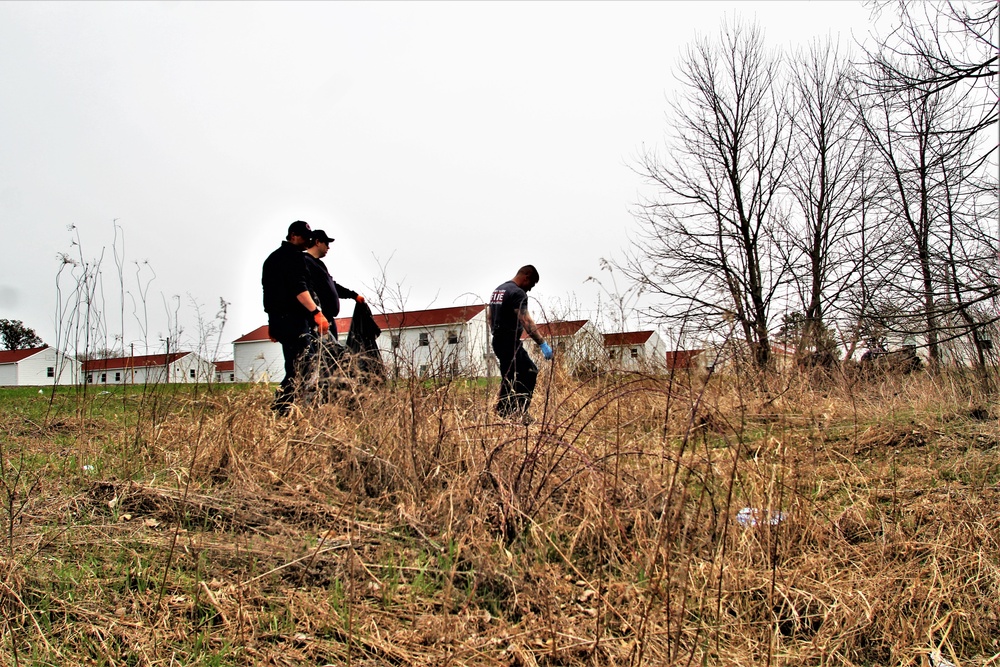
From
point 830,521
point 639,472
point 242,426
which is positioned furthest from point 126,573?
point 830,521

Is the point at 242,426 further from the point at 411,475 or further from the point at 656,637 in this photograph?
the point at 656,637

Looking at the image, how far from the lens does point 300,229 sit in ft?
17.6

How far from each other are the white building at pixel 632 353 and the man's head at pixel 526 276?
3.57 feet

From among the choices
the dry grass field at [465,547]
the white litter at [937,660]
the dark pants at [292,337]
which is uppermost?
the dark pants at [292,337]

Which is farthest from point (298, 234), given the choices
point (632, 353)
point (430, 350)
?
point (632, 353)

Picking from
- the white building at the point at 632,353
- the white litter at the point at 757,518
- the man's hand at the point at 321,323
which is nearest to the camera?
the white litter at the point at 757,518

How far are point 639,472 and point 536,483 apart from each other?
48 centimetres

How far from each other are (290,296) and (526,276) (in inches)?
89.4

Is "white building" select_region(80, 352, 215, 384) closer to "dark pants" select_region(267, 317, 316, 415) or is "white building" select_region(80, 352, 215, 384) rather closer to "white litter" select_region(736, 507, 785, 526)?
"dark pants" select_region(267, 317, 316, 415)

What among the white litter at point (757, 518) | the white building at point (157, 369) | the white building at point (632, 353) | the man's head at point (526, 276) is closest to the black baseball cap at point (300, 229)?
the white building at point (157, 369)

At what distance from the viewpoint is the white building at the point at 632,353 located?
5975 mm

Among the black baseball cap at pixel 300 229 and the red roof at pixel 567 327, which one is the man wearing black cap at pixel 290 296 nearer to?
the black baseball cap at pixel 300 229

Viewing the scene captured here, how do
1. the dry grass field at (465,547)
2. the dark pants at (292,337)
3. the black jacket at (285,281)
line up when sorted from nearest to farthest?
1. the dry grass field at (465,547)
2. the dark pants at (292,337)
3. the black jacket at (285,281)

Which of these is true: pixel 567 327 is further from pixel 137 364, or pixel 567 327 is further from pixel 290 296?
pixel 137 364
